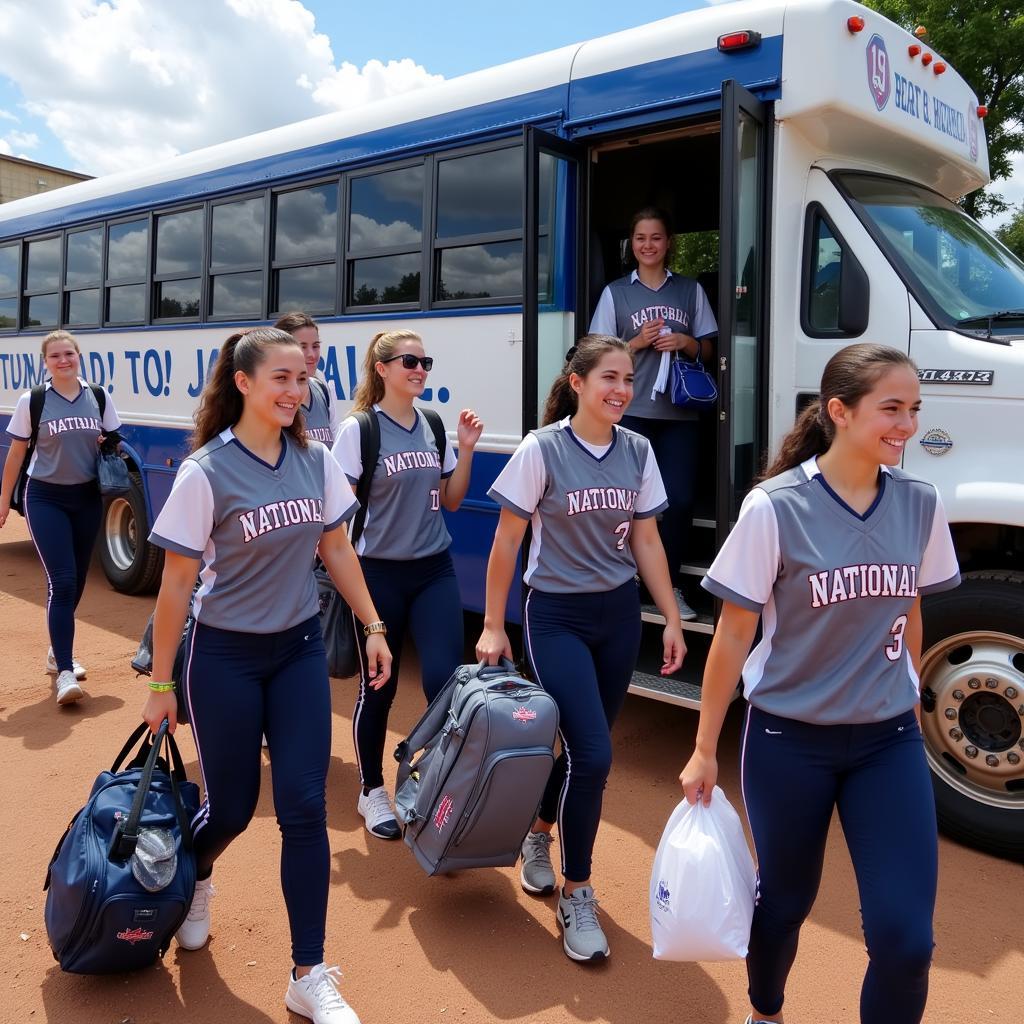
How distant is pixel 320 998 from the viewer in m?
2.71

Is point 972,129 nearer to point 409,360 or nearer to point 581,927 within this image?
point 409,360

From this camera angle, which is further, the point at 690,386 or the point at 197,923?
the point at 690,386

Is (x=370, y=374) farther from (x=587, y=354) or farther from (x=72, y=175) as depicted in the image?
(x=72, y=175)

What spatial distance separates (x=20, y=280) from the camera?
8992 mm

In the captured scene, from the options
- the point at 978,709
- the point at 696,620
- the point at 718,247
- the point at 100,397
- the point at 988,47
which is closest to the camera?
the point at 978,709

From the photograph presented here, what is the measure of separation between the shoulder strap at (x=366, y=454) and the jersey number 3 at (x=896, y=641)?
2134 millimetres

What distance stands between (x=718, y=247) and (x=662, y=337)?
524 mm

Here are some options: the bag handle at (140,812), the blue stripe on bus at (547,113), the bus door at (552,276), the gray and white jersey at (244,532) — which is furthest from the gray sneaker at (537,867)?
the blue stripe on bus at (547,113)

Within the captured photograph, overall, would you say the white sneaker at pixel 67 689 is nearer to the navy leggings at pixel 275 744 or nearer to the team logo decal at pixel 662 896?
the navy leggings at pixel 275 744

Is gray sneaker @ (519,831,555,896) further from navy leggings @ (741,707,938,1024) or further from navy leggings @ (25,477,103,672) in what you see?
navy leggings @ (25,477,103,672)

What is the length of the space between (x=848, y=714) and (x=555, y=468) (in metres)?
1.32

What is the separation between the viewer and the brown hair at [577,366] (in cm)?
330

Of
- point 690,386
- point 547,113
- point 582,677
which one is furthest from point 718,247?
point 582,677

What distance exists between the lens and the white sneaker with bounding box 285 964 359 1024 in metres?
2.70
